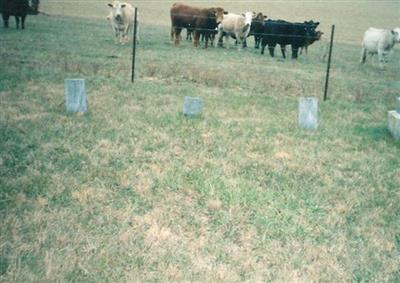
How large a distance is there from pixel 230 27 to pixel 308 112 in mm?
17521

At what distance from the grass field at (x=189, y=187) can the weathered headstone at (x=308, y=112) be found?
0.29 metres

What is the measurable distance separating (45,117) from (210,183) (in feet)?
11.3

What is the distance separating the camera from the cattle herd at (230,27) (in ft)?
69.5

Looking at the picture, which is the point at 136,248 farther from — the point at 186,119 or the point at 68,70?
the point at 68,70

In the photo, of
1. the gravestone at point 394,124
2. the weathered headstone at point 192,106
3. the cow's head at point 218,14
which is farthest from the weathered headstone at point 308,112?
the cow's head at point 218,14

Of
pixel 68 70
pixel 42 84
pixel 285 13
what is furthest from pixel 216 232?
pixel 285 13

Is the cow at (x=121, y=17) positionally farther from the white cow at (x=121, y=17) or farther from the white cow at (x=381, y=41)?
the white cow at (x=381, y=41)

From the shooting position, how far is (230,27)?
2512 centimetres

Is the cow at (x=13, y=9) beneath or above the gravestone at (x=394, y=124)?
above

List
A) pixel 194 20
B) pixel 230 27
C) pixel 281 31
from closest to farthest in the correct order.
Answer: pixel 281 31
pixel 194 20
pixel 230 27

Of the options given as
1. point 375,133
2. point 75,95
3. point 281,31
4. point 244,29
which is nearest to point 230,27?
point 244,29

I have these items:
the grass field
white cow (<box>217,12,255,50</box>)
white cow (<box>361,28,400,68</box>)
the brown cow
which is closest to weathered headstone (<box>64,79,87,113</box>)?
the grass field

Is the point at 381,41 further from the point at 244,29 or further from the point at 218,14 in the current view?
the point at 218,14

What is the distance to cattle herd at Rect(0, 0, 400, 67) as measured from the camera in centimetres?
2117
